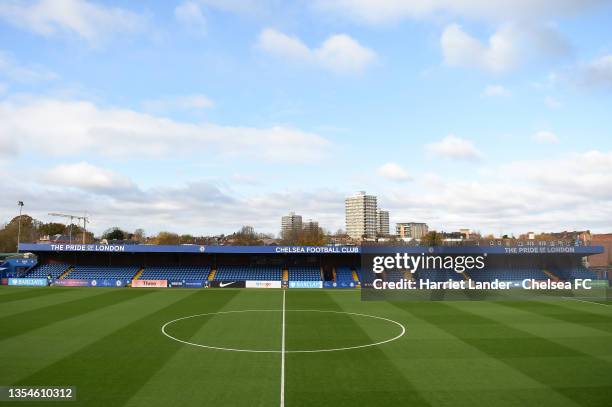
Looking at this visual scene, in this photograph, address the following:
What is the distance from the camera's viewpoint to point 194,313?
3509cm

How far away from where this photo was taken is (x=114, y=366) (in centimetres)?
1944

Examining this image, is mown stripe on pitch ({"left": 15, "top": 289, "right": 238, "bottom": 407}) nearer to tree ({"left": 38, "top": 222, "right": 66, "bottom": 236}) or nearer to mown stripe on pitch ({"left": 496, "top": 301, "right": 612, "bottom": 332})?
mown stripe on pitch ({"left": 496, "top": 301, "right": 612, "bottom": 332})

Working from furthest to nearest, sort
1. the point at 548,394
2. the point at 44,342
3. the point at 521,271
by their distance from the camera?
the point at 521,271
the point at 44,342
the point at 548,394

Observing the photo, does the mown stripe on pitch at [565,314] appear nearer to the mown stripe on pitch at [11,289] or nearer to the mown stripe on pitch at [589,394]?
the mown stripe on pitch at [589,394]

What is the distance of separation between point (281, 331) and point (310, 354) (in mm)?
6174

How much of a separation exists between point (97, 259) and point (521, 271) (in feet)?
203

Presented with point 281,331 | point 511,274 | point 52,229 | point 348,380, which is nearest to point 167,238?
point 52,229

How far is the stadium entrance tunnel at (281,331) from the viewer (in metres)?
23.7

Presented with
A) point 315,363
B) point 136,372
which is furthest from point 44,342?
point 315,363

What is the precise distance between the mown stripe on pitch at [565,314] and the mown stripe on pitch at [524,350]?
6.10 meters

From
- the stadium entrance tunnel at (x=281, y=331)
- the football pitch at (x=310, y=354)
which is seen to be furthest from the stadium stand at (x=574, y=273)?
the stadium entrance tunnel at (x=281, y=331)

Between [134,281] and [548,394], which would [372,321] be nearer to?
[548,394]

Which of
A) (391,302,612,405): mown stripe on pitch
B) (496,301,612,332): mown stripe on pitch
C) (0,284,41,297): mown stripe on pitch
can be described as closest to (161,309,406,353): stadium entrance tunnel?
(391,302,612,405): mown stripe on pitch

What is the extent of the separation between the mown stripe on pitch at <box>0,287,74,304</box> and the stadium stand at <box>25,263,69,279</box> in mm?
7573
